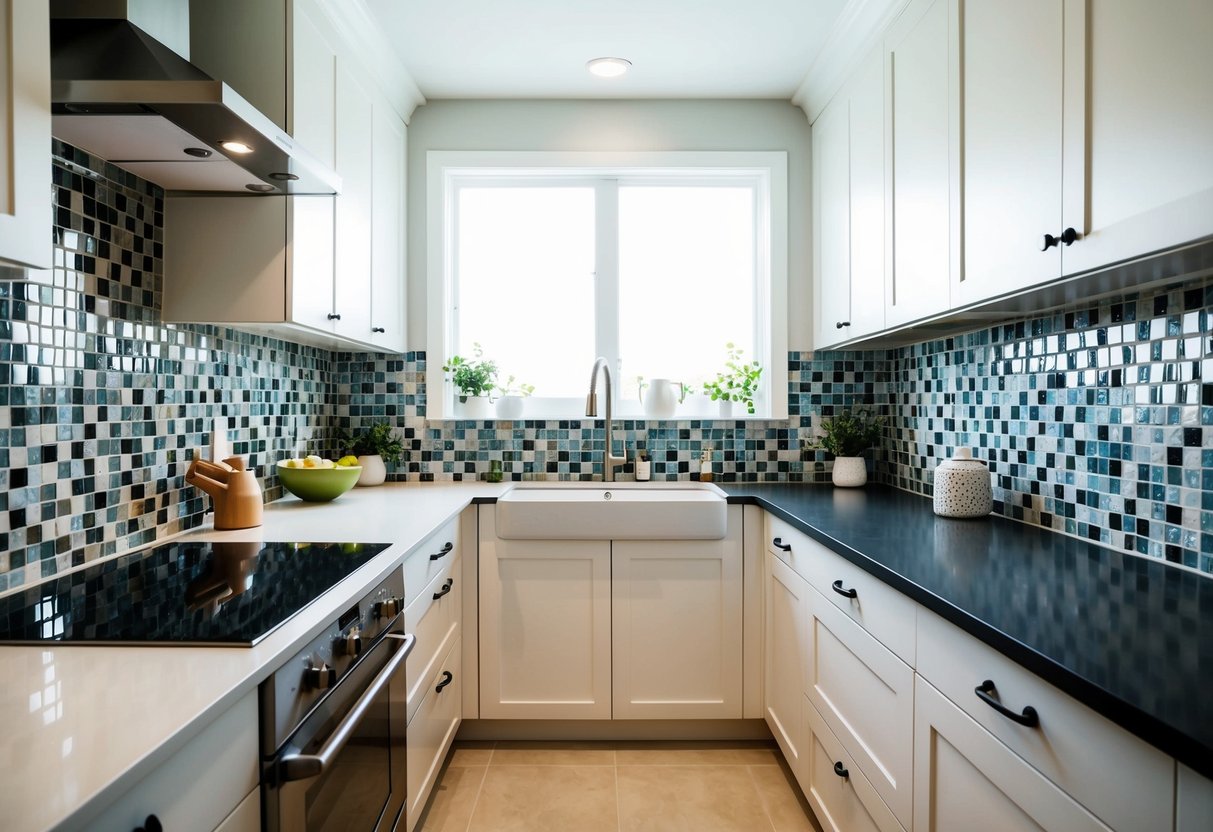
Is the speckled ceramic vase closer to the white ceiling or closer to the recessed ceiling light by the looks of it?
the white ceiling

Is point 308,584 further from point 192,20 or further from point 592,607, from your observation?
point 192,20

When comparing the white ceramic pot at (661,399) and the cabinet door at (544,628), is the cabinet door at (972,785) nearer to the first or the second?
the cabinet door at (544,628)

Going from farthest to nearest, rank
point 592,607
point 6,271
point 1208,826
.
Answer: point 592,607, point 6,271, point 1208,826

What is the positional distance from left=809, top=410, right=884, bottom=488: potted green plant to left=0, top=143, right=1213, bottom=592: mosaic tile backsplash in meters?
0.20

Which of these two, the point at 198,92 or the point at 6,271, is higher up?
the point at 198,92

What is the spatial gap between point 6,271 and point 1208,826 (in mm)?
1670

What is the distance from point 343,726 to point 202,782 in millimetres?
334

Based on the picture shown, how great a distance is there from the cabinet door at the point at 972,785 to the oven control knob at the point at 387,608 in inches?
42.1

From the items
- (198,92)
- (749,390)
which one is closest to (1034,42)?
(198,92)

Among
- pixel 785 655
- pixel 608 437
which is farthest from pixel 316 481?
pixel 785 655

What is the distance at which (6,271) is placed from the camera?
104cm

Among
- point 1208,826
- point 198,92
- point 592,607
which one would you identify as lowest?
point 592,607

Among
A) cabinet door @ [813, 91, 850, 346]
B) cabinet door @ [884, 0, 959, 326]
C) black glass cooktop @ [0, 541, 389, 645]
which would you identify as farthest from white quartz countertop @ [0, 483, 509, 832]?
cabinet door @ [813, 91, 850, 346]

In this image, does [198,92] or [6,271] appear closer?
[6,271]
